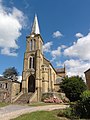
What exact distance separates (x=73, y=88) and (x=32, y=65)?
52.8 feet

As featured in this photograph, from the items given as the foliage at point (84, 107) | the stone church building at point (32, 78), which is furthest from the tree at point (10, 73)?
the foliage at point (84, 107)

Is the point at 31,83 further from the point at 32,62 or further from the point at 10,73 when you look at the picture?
the point at 10,73

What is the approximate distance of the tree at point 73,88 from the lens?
134 feet

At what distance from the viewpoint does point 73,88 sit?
135 ft

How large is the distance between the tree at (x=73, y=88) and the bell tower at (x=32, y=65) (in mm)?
Result: 8416

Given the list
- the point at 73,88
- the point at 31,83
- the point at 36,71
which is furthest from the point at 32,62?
the point at 73,88

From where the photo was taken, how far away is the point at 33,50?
51062 millimetres

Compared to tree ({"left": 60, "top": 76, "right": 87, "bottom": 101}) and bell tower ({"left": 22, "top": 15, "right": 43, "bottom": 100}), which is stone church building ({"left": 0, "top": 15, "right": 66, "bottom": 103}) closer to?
bell tower ({"left": 22, "top": 15, "right": 43, "bottom": 100})

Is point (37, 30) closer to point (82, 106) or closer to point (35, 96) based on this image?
point (35, 96)

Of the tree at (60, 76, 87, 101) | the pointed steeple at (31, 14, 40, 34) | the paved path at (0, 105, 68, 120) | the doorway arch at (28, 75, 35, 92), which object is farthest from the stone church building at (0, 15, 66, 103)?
the paved path at (0, 105, 68, 120)

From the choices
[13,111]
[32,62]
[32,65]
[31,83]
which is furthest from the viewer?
[32,62]

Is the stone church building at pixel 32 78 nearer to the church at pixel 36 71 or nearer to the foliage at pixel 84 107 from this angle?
the church at pixel 36 71

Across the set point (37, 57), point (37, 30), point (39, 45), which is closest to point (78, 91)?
point (37, 57)

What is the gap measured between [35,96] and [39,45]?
59.0 feet
